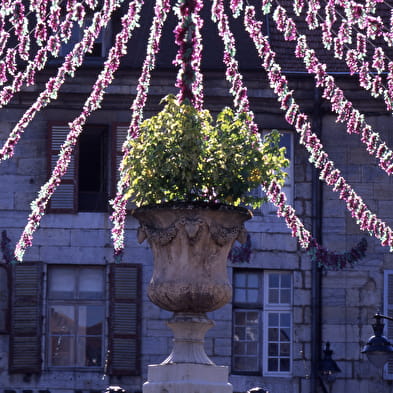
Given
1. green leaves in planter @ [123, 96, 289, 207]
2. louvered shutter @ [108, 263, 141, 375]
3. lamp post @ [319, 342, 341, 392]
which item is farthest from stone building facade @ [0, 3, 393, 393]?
green leaves in planter @ [123, 96, 289, 207]

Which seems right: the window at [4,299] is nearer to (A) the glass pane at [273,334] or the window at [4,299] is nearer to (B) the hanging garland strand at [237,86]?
(A) the glass pane at [273,334]

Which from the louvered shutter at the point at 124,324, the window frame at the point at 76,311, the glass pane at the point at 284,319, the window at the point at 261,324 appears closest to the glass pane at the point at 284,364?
the window at the point at 261,324

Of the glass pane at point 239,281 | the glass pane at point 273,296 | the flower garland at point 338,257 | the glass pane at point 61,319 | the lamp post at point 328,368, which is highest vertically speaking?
the flower garland at point 338,257

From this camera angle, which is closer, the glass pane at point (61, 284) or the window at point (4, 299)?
the window at point (4, 299)

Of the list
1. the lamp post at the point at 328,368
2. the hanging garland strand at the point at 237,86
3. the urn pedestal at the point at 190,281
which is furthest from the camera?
the lamp post at the point at 328,368

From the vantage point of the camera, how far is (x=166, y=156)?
483 inches

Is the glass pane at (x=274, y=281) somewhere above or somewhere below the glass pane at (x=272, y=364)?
above

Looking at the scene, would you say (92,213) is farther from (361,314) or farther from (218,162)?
(218,162)

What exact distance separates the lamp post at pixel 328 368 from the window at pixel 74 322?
3.33m

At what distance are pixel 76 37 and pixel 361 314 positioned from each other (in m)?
6.21

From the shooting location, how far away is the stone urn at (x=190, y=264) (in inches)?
458

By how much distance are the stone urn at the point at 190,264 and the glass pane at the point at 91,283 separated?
10.2 m

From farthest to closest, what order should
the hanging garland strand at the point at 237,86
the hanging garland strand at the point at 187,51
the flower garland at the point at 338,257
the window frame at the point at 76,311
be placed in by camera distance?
the flower garland at the point at 338,257 < the window frame at the point at 76,311 < the hanging garland strand at the point at 237,86 < the hanging garland strand at the point at 187,51

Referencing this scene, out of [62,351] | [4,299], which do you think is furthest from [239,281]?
[4,299]
